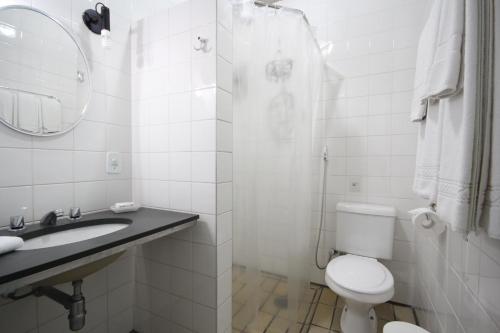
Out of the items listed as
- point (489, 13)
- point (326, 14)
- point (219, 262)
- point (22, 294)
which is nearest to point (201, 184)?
point (219, 262)

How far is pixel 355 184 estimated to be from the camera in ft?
6.04

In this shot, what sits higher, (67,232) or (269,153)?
Result: (269,153)

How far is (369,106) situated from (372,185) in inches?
25.5

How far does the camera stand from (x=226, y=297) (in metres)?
1.11

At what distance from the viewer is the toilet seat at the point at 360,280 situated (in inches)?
46.3

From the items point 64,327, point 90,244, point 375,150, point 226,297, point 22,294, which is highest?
point 375,150

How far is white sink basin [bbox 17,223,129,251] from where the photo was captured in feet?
2.70

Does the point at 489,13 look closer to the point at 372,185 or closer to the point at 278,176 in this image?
the point at 278,176

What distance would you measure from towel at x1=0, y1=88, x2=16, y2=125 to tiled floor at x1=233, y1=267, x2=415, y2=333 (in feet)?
4.02

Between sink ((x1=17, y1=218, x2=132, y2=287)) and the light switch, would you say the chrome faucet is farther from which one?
the light switch

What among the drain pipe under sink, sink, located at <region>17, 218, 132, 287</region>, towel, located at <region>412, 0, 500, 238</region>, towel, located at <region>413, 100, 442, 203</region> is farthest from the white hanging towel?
the drain pipe under sink

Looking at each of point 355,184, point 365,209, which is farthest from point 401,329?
point 355,184

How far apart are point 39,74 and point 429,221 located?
192 cm

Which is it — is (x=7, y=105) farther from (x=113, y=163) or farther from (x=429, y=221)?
(x=429, y=221)
